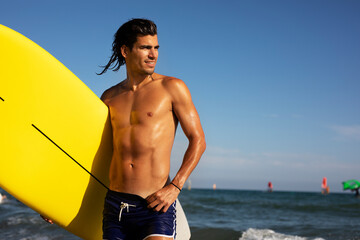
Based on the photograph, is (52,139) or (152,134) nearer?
(152,134)

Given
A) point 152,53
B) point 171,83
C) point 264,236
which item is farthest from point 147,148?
point 264,236

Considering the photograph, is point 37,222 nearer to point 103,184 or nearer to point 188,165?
point 103,184

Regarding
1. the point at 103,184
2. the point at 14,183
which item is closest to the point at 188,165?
the point at 103,184

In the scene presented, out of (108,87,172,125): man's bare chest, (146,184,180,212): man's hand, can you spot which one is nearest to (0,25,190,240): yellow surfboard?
(108,87,172,125): man's bare chest

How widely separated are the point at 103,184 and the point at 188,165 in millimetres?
729

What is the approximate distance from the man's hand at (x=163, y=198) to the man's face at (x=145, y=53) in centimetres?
63

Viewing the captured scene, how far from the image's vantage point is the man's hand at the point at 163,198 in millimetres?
1809

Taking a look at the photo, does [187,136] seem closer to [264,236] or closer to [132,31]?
[132,31]

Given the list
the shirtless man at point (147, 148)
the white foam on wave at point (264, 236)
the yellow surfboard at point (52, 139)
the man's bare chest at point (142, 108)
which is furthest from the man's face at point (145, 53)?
the white foam on wave at point (264, 236)

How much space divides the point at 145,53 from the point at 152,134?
43 centimetres

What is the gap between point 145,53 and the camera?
1946 millimetres

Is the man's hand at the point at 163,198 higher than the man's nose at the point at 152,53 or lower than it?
lower

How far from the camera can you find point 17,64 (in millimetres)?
2203

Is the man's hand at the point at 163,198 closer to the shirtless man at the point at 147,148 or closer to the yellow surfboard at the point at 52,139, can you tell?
the shirtless man at the point at 147,148
